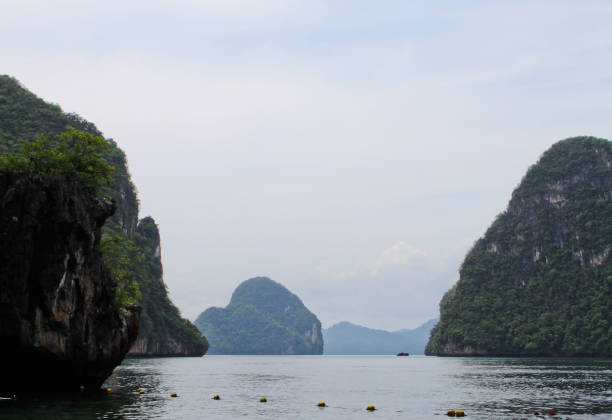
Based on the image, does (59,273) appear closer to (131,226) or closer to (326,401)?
(326,401)

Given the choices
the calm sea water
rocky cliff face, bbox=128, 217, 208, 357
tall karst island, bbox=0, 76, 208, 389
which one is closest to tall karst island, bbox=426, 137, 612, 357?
rocky cliff face, bbox=128, 217, 208, 357

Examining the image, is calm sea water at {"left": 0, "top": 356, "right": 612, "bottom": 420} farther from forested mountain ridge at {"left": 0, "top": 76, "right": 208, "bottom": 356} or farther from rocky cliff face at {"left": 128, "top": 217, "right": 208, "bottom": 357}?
rocky cliff face at {"left": 128, "top": 217, "right": 208, "bottom": 357}

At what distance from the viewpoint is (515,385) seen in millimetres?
55969

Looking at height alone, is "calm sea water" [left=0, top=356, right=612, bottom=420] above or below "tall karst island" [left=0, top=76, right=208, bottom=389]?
below

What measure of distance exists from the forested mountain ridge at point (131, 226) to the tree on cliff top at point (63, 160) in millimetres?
82771

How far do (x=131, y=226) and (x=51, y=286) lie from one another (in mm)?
141889

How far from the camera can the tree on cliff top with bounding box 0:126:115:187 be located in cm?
3609

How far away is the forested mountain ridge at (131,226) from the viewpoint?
13562 cm

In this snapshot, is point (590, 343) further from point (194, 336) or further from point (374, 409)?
point (374, 409)

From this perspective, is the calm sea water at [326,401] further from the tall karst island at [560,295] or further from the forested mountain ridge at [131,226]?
the tall karst island at [560,295]

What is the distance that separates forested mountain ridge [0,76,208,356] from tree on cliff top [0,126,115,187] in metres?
82.8

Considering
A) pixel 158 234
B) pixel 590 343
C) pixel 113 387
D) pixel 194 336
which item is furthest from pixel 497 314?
pixel 113 387

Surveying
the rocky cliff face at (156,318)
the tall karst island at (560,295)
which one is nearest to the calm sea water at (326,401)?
the rocky cliff face at (156,318)

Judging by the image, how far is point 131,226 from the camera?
17212cm
